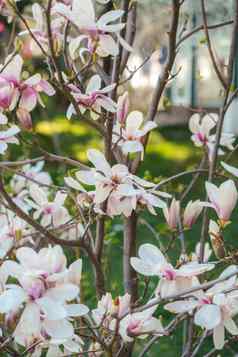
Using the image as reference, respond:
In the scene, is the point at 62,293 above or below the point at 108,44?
below

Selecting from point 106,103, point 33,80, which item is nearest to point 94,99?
point 106,103

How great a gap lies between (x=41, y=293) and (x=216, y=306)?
0.30 m

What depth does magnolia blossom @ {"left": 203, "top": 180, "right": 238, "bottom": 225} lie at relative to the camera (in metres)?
1.44

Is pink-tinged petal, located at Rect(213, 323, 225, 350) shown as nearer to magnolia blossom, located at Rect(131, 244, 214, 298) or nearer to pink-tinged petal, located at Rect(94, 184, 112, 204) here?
magnolia blossom, located at Rect(131, 244, 214, 298)

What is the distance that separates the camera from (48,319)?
1.25 m

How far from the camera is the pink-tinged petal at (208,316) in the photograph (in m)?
1.28

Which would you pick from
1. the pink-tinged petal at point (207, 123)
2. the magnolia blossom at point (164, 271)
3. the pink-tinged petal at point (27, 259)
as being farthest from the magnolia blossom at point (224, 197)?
the pink-tinged petal at point (207, 123)

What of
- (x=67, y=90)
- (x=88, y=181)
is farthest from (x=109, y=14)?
(x=88, y=181)

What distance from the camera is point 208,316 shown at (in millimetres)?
1297

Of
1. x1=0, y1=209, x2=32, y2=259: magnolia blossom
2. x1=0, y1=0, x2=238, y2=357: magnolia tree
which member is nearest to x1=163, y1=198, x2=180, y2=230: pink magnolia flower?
x1=0, y1=0, x2=238, y2=357: magnolia tree

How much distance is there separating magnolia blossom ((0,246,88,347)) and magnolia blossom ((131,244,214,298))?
151mm

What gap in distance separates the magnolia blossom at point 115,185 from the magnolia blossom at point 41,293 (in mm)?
252

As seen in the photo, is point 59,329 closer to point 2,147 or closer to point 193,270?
point 193,270

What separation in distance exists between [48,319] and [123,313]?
10.6 inches
